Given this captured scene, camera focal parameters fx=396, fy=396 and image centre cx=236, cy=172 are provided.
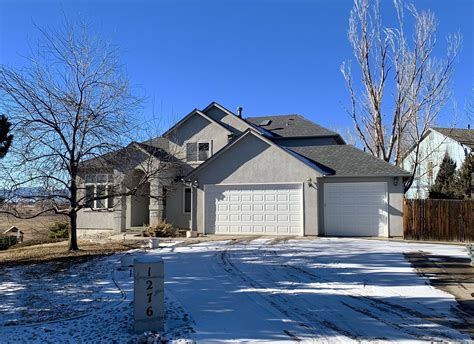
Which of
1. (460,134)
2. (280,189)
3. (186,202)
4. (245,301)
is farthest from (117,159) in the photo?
Result: (460,134)

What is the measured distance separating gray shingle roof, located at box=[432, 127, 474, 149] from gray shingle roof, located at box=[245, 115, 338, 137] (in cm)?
1140

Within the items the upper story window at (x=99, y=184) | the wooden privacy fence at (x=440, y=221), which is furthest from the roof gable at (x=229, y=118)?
the wooden privacy fence at (x=440, y=221)

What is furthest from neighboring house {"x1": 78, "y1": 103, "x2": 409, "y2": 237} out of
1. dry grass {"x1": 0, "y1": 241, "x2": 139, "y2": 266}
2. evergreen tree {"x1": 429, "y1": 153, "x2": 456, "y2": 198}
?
evergreen tree {"x1": 429, "y1": 153, "x2": 456, "y2": 198}

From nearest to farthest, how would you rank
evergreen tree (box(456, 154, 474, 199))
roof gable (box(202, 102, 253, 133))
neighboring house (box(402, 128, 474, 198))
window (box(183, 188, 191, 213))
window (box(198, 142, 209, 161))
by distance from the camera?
1. window (box(183, 188, 191, 213))
2. window (box(198, 142, 209, 161))
3. roof gable (box(202, 102, 253, 133))
4. evergreen tree (box(456, 154, 474, 199))
5. neighboring house (box(402, 128, 474, 198))

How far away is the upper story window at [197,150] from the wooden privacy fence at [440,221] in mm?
11539

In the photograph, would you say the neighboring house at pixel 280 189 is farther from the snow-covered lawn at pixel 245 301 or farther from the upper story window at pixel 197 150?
the snow-covered lawn at pixel 245 301

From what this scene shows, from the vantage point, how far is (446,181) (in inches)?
1090

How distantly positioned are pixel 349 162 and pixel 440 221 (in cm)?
453

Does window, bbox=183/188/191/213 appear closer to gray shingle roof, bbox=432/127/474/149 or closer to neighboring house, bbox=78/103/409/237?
neighboring house, bbox=78/103/409/237

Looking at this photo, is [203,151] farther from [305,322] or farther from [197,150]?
[305,322]

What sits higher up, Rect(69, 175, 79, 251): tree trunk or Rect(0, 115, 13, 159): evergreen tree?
Rect(0, 115, 13, 159): evergreen tree

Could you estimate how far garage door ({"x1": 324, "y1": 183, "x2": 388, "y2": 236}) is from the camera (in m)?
17.0

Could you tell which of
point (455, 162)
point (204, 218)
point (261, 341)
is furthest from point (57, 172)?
point (455, 162)

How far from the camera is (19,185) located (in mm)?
12500
